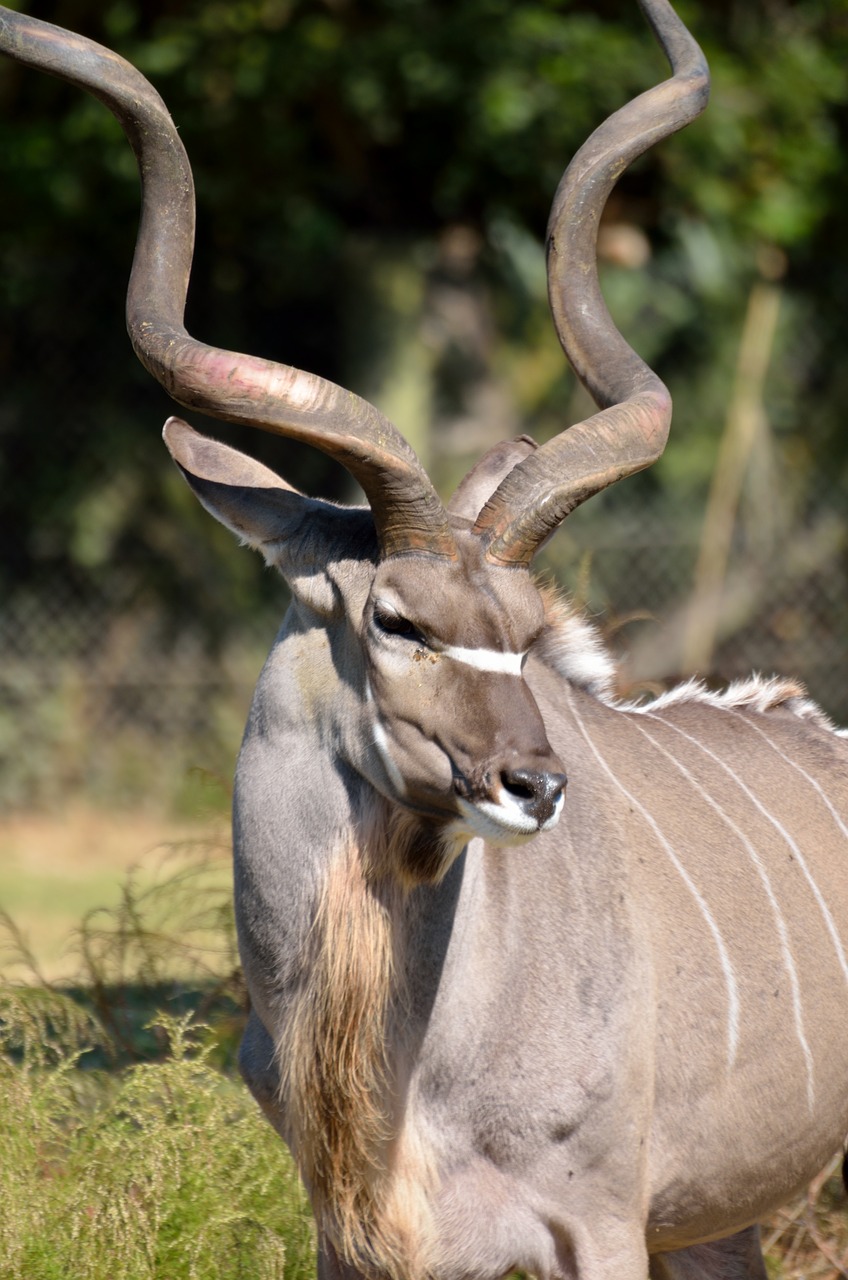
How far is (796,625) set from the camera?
9102 mm

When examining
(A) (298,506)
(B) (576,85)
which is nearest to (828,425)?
(B) (576,85)

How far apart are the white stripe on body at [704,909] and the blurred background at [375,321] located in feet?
16.6

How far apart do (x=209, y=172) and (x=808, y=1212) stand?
6189mm

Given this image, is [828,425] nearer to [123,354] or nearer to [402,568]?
[123,354]

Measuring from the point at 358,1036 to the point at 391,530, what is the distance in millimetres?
809

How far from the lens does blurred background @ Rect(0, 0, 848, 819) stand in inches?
321

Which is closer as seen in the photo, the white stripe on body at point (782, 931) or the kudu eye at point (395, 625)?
the kudu eye at point (395, 625)

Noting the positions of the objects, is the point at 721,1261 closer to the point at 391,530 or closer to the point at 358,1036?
the point at 358,1036

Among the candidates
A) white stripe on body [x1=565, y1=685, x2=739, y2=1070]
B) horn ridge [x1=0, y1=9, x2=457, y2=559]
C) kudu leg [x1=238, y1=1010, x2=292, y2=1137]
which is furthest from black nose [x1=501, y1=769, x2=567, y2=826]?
kudu leg [x1=238, y1=1010, x2=292, y2=1137]

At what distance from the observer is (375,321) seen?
8.98 m

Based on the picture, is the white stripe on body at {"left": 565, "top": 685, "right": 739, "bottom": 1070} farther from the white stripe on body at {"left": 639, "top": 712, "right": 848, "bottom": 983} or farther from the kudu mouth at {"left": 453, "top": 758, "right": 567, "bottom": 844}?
the kudu mouth at {"left": 453, "top": 758, "right": 567, "bottom": 844}

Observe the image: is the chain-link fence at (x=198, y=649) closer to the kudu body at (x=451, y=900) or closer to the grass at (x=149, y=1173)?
the grass at (x=149, y=1173)

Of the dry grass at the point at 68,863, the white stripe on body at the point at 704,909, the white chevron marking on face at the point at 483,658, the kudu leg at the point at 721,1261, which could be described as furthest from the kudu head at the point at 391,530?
the dry grass at the point at 68,863

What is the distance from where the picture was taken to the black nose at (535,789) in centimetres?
238
